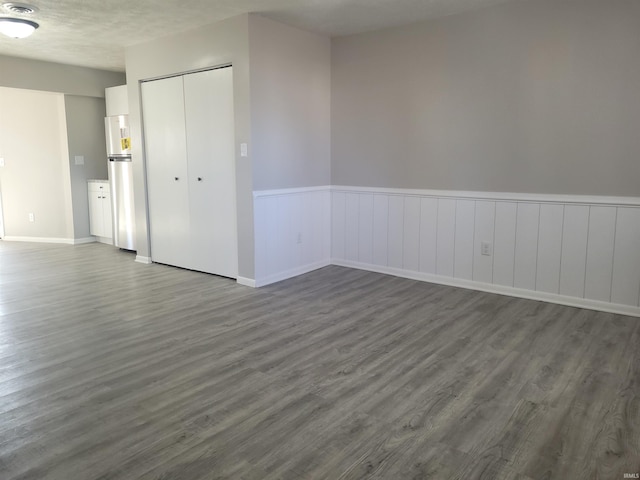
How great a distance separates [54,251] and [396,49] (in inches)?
193

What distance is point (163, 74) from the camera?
16.1ft

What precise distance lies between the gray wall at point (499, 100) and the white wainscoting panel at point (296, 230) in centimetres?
44

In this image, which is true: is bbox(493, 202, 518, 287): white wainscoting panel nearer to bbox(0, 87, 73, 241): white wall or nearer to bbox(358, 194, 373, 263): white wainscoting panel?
bbox(358, 194, 373, 263): white wainscoting panel

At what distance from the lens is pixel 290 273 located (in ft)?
15.9

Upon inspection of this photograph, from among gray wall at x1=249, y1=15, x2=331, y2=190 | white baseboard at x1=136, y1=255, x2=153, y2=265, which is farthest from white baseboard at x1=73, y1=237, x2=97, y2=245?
gray wall at x1=249, y1=15, x2=331, y2=190

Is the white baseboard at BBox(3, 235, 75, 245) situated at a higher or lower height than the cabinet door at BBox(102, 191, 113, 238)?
lower

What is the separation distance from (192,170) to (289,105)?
1188mm

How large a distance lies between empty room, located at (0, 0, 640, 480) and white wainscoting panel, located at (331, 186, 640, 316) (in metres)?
0.02

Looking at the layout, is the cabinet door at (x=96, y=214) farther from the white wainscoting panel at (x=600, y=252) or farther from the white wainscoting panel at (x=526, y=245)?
the white wainscoting panel at (x=600, y=252)

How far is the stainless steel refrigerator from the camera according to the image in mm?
5945

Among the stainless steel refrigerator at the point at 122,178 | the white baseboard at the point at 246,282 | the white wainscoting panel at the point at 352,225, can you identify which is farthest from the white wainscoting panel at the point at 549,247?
the stainless steel refrigerator at the point at 122,178

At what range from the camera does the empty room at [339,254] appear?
2.10 meters

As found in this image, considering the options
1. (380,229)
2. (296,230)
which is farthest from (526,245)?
(296,230)

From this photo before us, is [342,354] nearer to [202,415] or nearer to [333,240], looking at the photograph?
[202,415]
